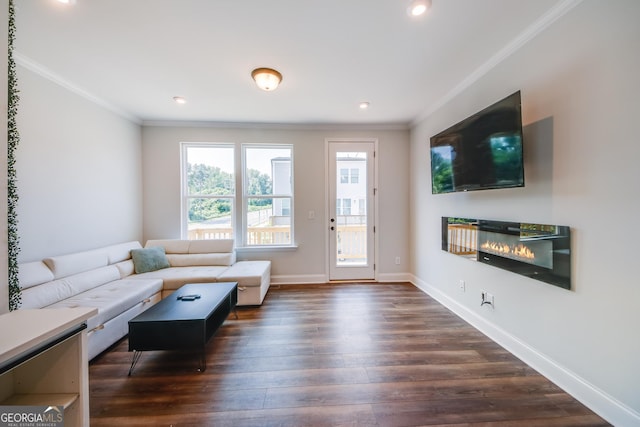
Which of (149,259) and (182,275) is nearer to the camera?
(182,275)

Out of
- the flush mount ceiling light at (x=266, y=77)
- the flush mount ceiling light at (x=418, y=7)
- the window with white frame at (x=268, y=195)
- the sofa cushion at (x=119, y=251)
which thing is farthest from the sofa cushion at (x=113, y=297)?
the flush mount ceiling light at (x=418, y=7)

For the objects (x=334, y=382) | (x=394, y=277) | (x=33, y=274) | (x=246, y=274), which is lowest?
(x=334, y=382)

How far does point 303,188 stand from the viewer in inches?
150

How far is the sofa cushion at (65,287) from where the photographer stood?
1861 mm

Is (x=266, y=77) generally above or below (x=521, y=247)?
above

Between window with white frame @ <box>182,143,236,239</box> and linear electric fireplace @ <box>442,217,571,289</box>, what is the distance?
3375mm

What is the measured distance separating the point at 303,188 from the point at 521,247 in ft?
9.27

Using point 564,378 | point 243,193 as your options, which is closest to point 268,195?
point 243,193

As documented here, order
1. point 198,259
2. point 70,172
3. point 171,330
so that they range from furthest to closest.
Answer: point 198,259
point 70,172
point 171,330

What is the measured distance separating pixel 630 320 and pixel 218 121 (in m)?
4.57

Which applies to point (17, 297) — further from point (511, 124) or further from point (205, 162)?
point (511, 124)

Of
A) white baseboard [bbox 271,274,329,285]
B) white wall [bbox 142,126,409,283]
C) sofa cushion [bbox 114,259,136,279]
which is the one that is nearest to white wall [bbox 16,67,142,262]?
white wall [bbox 142,126,409,283]

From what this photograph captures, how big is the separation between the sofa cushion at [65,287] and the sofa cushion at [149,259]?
0.28m

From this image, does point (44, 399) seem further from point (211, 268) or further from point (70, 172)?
point (70, 172)
